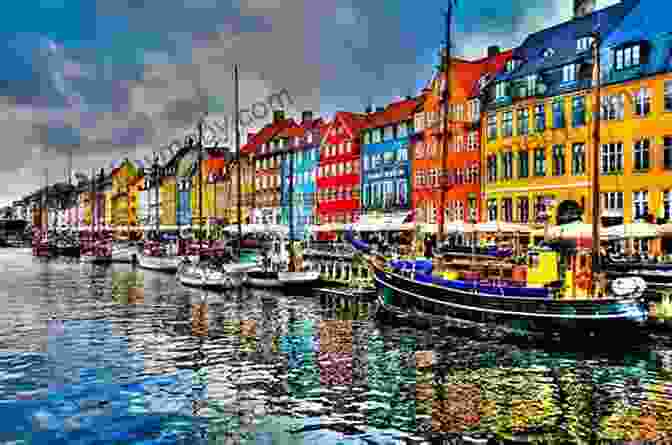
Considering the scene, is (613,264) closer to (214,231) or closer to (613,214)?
(613,214)

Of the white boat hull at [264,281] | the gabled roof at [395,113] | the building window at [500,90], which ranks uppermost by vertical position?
the gabled roof at [395,113]

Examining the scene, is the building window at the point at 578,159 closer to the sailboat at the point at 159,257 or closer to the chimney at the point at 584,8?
the chimney at the point at 584,8

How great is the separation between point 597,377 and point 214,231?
310 feet

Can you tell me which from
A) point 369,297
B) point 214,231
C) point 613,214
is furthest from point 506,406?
point 214,231

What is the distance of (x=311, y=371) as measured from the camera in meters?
23.2

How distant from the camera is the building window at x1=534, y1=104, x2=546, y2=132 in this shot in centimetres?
5775

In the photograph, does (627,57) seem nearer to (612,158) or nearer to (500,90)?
(612,158)

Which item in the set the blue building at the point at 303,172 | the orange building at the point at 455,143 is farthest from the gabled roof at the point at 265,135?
the orange building at the point at 455,143

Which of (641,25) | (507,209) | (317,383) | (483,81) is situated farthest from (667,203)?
(317,383)

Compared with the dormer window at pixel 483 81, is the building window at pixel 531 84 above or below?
below

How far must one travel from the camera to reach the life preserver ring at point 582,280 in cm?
2764

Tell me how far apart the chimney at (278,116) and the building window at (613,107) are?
7254 centimetres

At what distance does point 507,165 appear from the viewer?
62094 millimetres

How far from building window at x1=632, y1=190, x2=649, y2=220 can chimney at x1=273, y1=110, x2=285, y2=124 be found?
76.6 metres
